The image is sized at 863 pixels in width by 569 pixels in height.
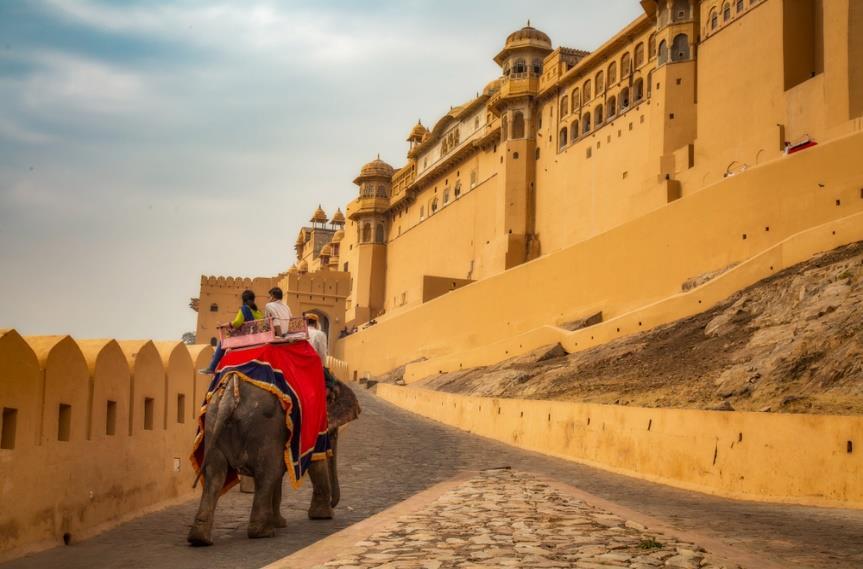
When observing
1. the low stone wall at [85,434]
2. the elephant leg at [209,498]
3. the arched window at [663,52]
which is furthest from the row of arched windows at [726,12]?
the elephant leg at [209,498]

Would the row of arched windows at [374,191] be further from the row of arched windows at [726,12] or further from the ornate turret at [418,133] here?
the row of arched windows at [726,12]

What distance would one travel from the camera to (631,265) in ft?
85.7

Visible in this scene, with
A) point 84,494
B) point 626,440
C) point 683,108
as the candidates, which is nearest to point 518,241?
point 683,108

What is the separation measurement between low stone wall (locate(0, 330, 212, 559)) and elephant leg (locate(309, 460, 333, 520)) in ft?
5.10

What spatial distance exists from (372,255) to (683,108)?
100 ft

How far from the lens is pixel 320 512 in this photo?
8.76 meters

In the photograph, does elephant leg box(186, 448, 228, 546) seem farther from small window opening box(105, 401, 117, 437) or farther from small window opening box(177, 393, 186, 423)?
small window opening box(177, 393, 186, 423)

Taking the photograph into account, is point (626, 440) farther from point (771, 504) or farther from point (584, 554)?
point (584, 554)

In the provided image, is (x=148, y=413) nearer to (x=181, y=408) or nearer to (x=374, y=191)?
(x=181, y=408)

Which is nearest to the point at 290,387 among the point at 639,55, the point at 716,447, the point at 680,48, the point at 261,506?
Answer: the point at 261,506

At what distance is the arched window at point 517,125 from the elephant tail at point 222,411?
3509cm

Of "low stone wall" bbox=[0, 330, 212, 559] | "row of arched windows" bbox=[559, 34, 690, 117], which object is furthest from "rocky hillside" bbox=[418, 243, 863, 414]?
"row of arched windows" bbox=[559, 34, 690, 117]

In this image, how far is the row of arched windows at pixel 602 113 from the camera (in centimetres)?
3359

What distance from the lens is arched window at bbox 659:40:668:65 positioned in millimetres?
30961
